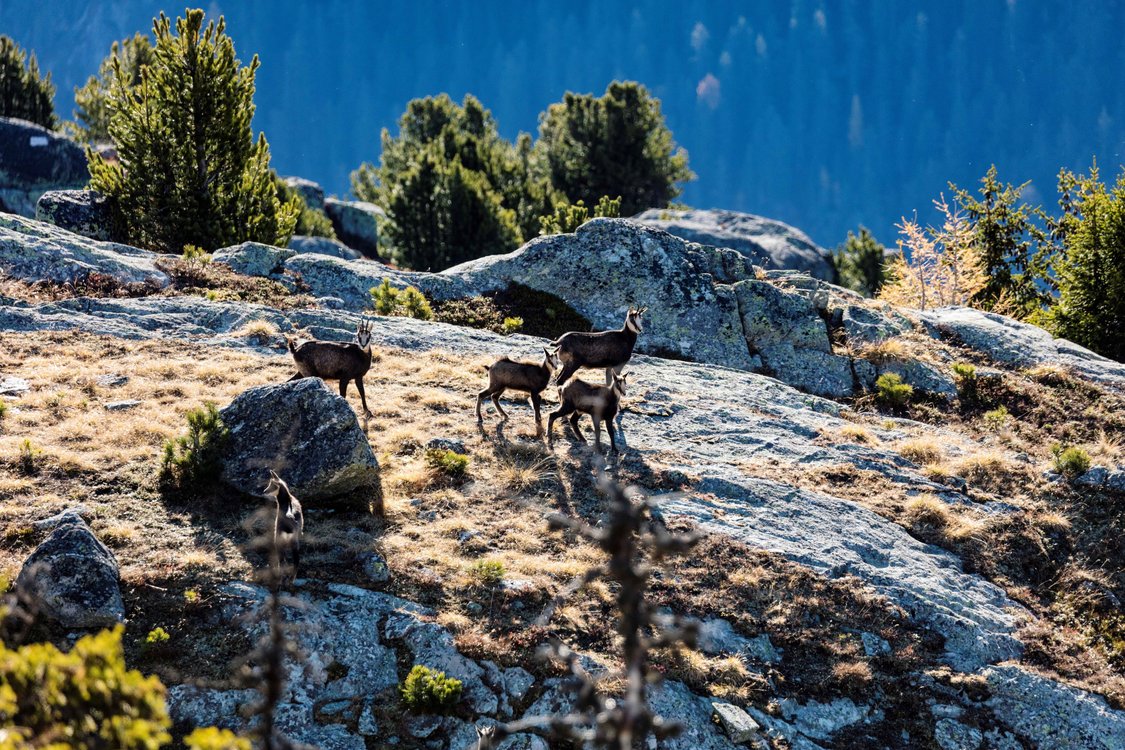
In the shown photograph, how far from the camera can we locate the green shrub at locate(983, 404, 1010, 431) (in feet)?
63.4

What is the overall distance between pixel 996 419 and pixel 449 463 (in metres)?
12.9

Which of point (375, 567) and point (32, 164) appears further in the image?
point (32, 164)

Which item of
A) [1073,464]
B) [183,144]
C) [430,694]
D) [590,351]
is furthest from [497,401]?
[183,144]

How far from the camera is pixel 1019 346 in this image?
918 inches

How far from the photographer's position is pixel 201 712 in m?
8.48

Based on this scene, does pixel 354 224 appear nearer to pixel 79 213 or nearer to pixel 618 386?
pixel 79 213

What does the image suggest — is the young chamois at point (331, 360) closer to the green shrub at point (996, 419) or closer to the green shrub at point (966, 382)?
the green shrub at point (996, 419)

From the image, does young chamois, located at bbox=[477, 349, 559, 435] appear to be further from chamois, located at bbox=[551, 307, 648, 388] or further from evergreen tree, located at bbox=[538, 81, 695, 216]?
evergreen tree, located at bbox=[538, 81, 695, 216]

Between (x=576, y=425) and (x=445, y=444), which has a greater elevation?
(x=576, y=425)

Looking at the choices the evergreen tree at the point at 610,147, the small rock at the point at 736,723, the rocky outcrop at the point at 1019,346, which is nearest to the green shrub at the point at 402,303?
the rocky outcrop at the point at 1019,346

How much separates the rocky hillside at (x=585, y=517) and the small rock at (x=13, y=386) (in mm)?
58

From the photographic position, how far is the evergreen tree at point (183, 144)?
28.6m

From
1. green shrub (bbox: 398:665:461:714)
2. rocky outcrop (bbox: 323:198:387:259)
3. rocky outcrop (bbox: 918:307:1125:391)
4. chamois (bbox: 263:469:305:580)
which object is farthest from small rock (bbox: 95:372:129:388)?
rocky outcrop (bbox: 323:198:387:259)

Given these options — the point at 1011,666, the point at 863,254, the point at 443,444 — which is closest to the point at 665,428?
the point at 443,444
